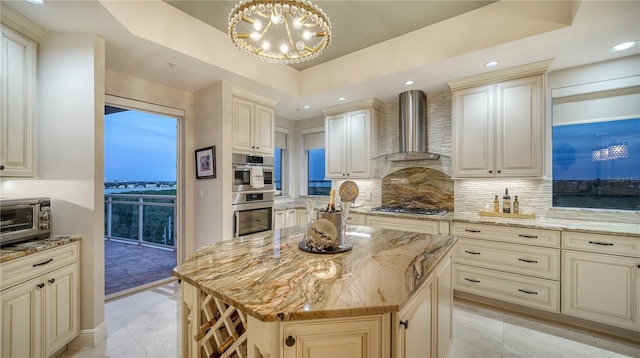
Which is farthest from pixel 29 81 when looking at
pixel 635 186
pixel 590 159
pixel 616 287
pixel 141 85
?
pixel 635 186

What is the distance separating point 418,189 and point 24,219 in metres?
3.99

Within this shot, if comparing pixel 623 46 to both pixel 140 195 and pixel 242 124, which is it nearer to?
pixel 242 124

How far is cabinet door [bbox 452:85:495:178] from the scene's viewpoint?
2926mm

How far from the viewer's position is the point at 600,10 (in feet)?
6.11

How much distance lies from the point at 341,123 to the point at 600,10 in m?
2.87

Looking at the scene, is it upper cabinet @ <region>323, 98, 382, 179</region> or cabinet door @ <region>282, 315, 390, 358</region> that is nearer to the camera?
cabinet door @ <region>282, 315, 390, 358</region>

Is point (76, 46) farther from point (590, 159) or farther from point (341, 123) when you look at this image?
point (590, 159)

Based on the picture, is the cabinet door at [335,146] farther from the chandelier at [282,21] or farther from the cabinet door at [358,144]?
the chandelier at [282,21]

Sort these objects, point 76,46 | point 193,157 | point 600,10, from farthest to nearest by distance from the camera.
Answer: point 193,157
point 76,46
point 600,10

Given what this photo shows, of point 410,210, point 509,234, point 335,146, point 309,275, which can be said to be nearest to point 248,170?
point 335,146

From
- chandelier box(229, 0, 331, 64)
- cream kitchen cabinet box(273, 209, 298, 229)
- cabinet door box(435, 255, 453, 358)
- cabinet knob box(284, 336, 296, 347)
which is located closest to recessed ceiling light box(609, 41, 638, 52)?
cabinet door box(435, 255, 453, 358)

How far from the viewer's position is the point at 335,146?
421 centimetres

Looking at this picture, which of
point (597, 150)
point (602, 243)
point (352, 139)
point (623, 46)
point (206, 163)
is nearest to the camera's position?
point (602, 243)

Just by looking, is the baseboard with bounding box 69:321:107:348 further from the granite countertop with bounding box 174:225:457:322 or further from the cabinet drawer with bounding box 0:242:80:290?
the granite countertop with bounding box 174:225:457:322
